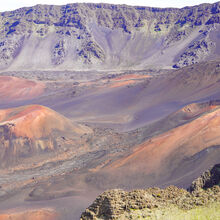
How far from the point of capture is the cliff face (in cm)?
12200

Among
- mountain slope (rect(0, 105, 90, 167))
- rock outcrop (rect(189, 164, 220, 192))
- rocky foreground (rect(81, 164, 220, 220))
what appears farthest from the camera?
mountain slope (rect(0, 105, 90, 167))

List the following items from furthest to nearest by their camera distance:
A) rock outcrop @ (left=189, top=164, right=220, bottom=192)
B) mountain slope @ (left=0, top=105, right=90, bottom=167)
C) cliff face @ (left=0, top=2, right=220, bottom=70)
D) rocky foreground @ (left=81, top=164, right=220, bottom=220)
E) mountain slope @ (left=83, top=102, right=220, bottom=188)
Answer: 1. cliff face @ (left=0, top=2, right=220, bottom=70)
2. mountain slope @ (left=0, top=105, right=90, bottom=167)
3. mountain slope @ (left=83, top=102, right=220, bottom=188)
4. rock outcrop @ (left=189, top=164, right=220, bottom=192)
5. rocky foreground @ (left=81, top=164, right=220, bottom=220)

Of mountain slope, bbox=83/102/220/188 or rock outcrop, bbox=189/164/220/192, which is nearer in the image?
rock outcrop, bbox=189/164/220/192

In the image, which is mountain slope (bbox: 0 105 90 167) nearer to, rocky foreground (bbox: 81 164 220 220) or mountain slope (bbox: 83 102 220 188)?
mountain slope (bbox: 83 102 220 188)

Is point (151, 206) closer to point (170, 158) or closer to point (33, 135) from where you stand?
point (170, 158)

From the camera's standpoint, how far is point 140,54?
12681 cm

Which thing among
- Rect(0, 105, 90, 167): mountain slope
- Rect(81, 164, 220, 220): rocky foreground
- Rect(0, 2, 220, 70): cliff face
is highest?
Rect(0, 2, 220, 70): cliff face

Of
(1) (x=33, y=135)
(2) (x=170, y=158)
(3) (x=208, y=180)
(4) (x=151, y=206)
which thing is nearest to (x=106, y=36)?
(1) (x=33, y=135)

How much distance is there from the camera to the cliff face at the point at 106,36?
122 m

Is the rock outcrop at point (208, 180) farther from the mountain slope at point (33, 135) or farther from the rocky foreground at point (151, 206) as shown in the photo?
the mountain slope at point (33, 135)

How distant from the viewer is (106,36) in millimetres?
140375

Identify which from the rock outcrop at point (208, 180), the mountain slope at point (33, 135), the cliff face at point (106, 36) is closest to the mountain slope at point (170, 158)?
the rock outcrop at point (208, 180)

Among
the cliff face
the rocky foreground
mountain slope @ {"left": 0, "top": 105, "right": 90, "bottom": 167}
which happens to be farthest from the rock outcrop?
the cliff face

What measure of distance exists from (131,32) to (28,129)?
10695cm
